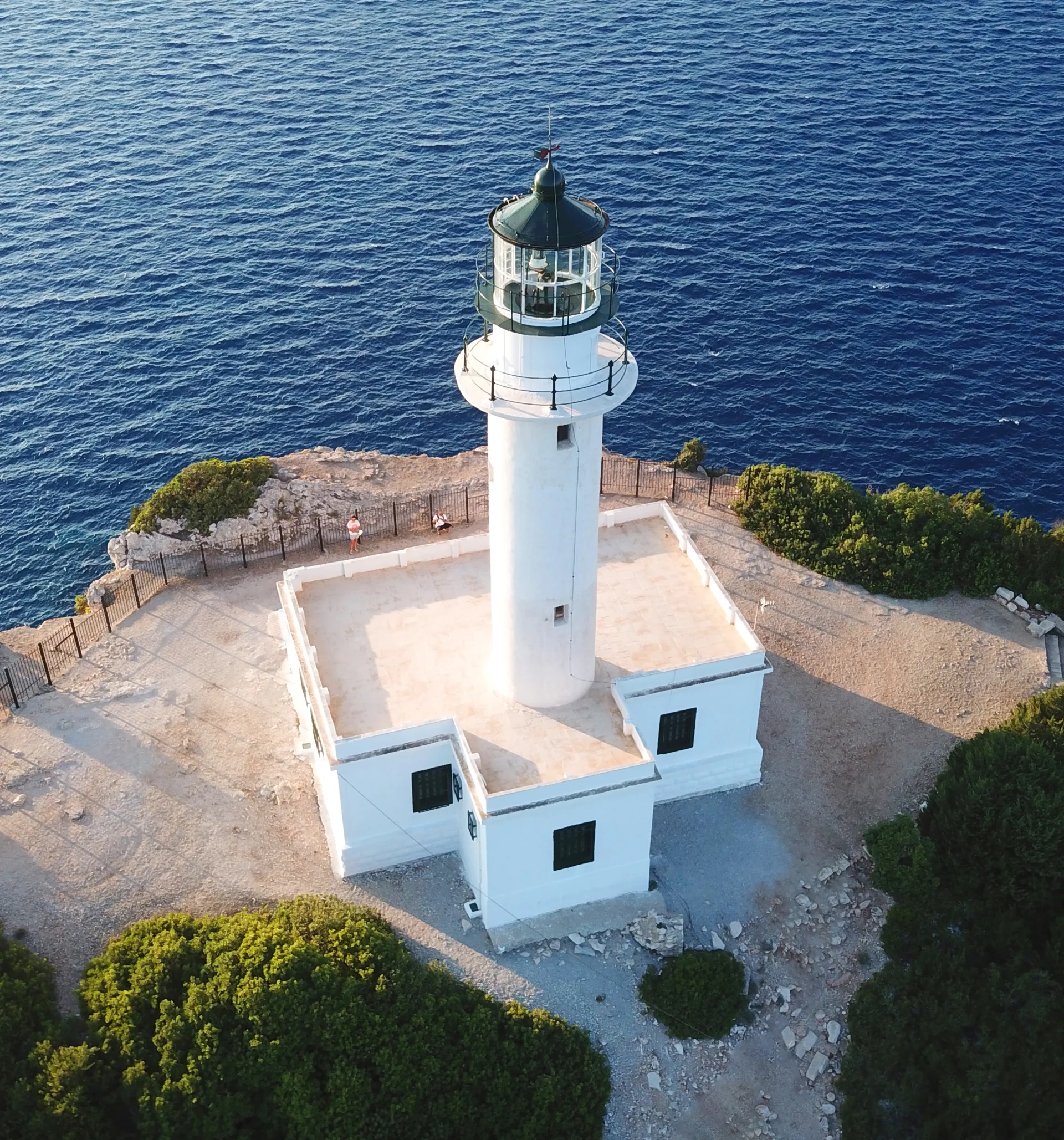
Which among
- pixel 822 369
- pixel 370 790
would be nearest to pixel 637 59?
pixel 822 369

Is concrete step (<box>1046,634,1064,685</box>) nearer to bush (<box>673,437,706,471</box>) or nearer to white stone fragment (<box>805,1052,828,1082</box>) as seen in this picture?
bush (<box>673,437,706,471</box>)

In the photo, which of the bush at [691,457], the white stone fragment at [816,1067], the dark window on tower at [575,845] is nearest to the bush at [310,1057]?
the dark window on tower at [575,845]

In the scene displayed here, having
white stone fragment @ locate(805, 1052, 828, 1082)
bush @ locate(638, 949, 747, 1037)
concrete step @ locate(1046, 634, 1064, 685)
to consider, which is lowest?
white stone fragment @ locate(805, 1052, 828, 1082)

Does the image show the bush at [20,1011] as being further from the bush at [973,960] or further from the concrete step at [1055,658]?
the concrete step at [1055,658]

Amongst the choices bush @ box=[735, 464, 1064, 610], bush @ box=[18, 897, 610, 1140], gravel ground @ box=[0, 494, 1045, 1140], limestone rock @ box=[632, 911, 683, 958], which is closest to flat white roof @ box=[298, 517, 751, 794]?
gravel ground @ box=[0, 494, 1045, 1140]

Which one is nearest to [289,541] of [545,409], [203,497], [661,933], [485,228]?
[203,497]

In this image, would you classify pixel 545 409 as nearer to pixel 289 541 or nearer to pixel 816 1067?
pixel 816 1067
